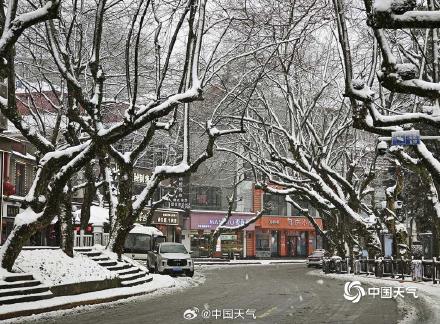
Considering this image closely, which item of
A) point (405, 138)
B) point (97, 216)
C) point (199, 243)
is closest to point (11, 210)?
point (97, 216)

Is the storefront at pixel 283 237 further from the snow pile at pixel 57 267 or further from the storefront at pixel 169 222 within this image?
the snow pile at pixel 57 267

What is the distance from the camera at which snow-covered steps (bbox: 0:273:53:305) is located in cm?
1551

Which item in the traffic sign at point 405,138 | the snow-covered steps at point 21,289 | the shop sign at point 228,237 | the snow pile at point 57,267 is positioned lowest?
the snow-covered steps at point 21,289

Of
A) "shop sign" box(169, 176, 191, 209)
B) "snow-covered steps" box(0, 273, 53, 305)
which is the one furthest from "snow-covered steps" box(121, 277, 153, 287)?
"shop sign" box(169, 176, 191, 209)

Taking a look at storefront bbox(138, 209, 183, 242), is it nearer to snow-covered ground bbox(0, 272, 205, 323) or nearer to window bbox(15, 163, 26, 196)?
window bbox(15, 163, 26, 196)

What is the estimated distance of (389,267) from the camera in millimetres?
29625

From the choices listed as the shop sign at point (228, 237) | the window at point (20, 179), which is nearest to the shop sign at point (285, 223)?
the shop sign at point (228, 237)

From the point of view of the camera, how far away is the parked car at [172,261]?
103 ft

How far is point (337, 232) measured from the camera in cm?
3600

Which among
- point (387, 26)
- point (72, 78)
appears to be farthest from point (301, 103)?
point (387, 26)

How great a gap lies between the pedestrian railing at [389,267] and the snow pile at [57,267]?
42.2 ft

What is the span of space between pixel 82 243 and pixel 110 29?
930cm

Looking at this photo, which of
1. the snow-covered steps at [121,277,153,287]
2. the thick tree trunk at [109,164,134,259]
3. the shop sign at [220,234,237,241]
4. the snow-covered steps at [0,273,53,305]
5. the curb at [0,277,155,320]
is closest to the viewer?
the curb at [0,277,155,320]

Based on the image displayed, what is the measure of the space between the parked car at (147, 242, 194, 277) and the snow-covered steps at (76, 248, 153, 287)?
5.32 metres
